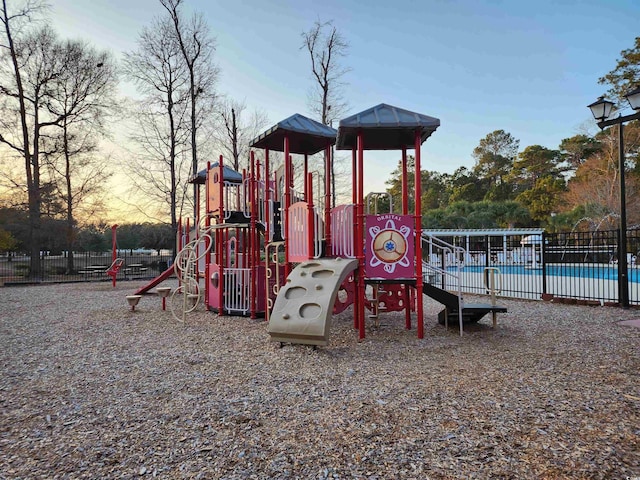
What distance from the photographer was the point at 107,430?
3043mm

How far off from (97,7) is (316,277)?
10.7 meters

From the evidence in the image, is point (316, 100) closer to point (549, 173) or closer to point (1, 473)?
point (1, 473)

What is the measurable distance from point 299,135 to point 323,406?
18.5 feet

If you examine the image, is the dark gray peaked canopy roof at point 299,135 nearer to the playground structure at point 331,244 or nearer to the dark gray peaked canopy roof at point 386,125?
the playground structure at point 331,244

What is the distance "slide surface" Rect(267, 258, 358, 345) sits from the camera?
17.1ft

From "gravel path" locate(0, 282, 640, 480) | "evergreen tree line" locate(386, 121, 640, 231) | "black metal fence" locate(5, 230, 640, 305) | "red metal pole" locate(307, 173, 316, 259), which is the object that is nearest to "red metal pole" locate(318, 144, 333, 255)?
"red metal pole" locate(307, 173, 316, 259)

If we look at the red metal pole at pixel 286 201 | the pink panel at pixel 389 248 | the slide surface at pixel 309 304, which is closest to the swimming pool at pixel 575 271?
the pink panel at pixel 389 248

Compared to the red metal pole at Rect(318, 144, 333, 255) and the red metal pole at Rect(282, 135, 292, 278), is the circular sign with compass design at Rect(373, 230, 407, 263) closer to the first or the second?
the red metal pole at Rect(318, 144, 333, 255)

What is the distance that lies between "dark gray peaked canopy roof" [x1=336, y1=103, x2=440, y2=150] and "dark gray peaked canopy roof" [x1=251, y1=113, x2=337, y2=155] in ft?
2.68

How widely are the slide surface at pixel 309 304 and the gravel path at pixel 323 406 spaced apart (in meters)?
0.28

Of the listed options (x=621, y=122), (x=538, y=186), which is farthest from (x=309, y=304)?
(x=538, y=186)

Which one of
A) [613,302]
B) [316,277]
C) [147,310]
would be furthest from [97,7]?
[613,302]

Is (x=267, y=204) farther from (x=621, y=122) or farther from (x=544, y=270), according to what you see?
(x=544, y=270)

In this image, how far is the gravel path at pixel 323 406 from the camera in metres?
2.53
